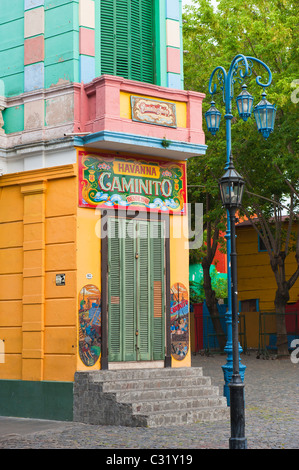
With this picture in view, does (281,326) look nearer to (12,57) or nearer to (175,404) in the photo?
(175,404)

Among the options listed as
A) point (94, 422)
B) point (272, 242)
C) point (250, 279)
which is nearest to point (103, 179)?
point (94, 422)

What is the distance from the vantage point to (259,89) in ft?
75.4

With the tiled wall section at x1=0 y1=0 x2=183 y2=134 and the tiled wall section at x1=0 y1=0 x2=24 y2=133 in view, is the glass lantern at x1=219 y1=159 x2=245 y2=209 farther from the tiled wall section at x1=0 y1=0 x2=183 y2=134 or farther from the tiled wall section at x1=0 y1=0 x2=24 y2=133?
the tiled wall section at x1=0 y1=0 x2=24 y2=133

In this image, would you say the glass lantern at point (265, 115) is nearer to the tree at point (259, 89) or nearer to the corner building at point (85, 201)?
the corner building at point (85, 201)

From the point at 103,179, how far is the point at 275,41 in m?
11.6

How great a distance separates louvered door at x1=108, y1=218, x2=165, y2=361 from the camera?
14.0 meters

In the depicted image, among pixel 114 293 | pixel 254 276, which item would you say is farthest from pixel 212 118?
pixel 254 276

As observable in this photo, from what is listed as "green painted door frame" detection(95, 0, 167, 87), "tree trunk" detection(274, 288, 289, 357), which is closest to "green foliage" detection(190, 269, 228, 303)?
"tree trunk" detection(274, 288, 289, 357)

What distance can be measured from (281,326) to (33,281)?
15314 mm

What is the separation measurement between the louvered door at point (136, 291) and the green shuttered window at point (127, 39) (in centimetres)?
328

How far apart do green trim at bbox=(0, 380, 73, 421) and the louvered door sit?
1.14 meters

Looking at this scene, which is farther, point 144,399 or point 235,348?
point 144,399

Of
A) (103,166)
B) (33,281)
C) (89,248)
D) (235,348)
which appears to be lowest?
(235,348)

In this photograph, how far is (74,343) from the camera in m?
13.3
